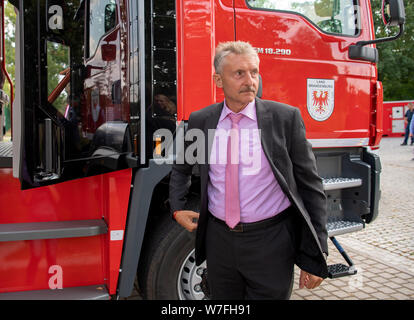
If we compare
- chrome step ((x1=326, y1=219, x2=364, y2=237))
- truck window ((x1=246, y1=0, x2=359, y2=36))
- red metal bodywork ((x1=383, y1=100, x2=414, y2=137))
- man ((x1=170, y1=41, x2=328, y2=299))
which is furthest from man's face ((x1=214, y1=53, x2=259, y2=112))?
red metal bodywork ((x1=383, y1=100, x2=414, y2=137))

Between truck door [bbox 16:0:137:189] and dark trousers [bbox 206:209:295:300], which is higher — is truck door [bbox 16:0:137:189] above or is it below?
above

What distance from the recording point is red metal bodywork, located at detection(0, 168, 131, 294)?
8.61 ft

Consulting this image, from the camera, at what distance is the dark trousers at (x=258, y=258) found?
6.21 feet

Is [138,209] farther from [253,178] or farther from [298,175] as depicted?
[298,175]

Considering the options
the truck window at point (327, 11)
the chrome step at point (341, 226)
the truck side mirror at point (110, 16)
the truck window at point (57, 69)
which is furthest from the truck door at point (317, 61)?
the truck window at point (57, 69)

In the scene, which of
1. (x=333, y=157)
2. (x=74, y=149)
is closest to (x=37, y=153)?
(x=74, y=149)

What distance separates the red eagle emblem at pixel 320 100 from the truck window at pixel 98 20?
1654 mm

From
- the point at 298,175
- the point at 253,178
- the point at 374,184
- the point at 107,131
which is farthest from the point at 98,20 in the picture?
the point at 374,184

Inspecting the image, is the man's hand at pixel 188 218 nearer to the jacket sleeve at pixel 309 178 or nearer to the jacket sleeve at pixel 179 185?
the jacket sleeve at pixel 179 185

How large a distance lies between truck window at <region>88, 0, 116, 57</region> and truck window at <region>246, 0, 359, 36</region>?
1050 millimetres

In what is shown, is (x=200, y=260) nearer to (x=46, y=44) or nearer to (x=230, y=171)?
(x=230, y=171)

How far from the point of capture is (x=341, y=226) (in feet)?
11.3

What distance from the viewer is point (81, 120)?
100 inches

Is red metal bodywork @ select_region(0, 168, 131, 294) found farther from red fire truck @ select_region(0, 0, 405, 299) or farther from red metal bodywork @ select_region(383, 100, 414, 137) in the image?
red metal bodywork @ select_region(383, 100, 414, 137)
